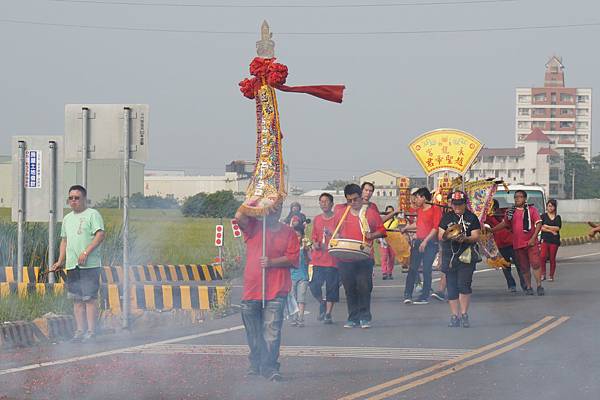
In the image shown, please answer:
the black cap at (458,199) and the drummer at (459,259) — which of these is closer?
the drummer at (459,259)

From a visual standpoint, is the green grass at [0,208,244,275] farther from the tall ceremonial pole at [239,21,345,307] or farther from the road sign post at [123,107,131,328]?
the tall ceremonial pole at [239,21,345,307]

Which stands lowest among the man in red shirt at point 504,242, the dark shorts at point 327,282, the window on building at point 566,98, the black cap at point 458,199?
the dark shorts at point 327,282

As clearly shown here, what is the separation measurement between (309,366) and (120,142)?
503 cm

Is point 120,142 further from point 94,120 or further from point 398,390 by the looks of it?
point 398,390

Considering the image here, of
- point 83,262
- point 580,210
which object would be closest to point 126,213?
Result: point 83,262

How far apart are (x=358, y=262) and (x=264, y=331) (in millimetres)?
4417

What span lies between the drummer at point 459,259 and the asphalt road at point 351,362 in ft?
1.05

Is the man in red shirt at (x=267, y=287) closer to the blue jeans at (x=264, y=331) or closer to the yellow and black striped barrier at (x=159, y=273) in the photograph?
the blue jeans at (x=264, y=331)

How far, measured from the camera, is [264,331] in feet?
33.1

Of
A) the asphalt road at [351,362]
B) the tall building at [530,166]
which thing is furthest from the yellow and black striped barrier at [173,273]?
the tall building at [530,166]

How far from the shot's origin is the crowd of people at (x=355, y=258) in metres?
10.1

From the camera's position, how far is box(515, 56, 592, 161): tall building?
16175cm

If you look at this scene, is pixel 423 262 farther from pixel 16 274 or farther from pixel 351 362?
pixel 16 274

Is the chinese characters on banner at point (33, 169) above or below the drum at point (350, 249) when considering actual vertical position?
above
